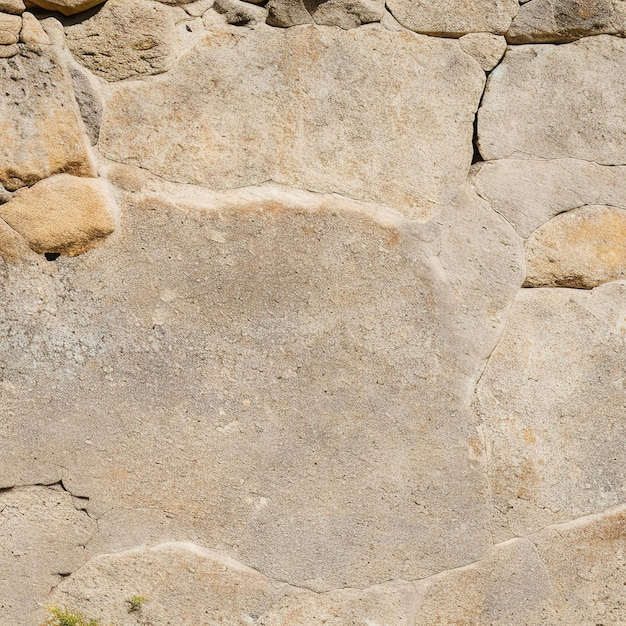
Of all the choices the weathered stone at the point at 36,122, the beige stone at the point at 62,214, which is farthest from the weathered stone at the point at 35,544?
the weathered stone at the point at 36,122

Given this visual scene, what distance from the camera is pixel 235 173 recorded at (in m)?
1.25

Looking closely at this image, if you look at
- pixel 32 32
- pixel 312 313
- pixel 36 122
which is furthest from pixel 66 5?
pixel 312 313

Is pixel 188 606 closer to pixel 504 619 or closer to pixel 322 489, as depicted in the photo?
pixel 322 489

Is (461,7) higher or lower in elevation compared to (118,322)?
higher

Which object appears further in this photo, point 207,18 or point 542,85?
point 542,85

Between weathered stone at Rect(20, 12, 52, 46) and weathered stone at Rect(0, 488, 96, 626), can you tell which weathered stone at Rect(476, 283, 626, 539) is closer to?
weathered stone at Rect(0, 488, 96, 626)

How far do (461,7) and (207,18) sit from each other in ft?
1.65

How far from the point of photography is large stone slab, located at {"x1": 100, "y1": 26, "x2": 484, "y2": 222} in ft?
4.03

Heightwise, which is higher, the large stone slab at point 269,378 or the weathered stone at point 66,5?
the weathered stone at point 66,5

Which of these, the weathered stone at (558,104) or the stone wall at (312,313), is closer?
the stone wall at (312,313)

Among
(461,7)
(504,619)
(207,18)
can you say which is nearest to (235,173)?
(207,18)

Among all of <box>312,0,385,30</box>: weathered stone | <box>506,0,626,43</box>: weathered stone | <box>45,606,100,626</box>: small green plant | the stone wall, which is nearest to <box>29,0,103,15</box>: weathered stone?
the stone wall

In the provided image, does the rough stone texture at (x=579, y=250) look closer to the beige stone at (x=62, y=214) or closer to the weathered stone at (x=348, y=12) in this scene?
the weathered stone at (x=348, y=12)

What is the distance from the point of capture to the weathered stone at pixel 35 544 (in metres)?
1.17
